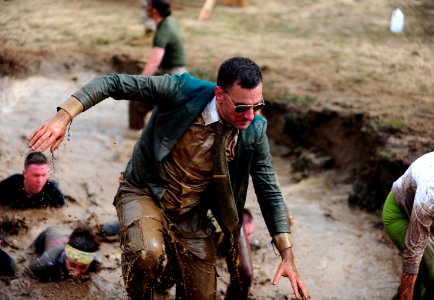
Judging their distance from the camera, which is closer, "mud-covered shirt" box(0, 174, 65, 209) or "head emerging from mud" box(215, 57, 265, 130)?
"head emerging from mud" box(215, 57, 265, 130)

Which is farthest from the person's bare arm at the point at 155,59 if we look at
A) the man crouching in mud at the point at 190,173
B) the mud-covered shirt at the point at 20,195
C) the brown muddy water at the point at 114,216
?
the man crouching in mud at the point at 190,173

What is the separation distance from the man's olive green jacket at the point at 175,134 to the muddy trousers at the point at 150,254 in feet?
0.38

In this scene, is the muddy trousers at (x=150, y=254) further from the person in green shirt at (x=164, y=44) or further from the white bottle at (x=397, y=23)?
the white bottle at (x=397, y=23)

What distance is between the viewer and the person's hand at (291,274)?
4.09 meters

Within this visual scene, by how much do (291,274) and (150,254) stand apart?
2.77 ft

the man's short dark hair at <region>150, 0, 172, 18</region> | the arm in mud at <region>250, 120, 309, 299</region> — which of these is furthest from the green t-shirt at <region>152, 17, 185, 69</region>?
the arm in mud at <region>250, 120, 309, 299</region>

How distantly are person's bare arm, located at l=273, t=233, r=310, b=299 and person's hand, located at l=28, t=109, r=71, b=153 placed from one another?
146 cm

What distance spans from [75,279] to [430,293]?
2.65 m

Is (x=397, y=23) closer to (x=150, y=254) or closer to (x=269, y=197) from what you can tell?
(x=269, y=197)

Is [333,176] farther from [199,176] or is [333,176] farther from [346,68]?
[199,176]

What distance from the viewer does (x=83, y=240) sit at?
5.48 metres

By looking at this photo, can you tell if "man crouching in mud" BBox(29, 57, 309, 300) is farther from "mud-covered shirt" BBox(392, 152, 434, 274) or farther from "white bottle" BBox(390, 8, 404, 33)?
"white bottle" BBox(390, 8, 404, 33)

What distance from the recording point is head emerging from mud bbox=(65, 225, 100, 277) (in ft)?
17.7

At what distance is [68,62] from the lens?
11078mm
